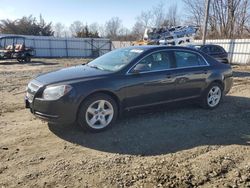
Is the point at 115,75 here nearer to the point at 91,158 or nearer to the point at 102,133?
Answer: the point at 102,133

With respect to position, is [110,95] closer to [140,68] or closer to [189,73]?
[140,68]

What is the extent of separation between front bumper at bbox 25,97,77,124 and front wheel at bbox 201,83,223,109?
339 centimetres

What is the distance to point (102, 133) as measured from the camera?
5.28 metres

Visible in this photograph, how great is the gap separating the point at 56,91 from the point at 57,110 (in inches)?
12.6

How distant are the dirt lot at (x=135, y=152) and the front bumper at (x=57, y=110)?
0.36 meters

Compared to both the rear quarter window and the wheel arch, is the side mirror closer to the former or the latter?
the wheel arch

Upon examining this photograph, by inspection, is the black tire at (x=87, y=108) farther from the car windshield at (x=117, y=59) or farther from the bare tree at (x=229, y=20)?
the bare tree at (x=229, y=20)

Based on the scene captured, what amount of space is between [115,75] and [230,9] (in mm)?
35988

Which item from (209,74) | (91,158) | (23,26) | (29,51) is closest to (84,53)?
(29,51)

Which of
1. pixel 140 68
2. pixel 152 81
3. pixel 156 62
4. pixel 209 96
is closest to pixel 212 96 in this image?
pixel 209 96

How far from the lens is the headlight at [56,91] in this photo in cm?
489

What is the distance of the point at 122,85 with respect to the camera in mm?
5449

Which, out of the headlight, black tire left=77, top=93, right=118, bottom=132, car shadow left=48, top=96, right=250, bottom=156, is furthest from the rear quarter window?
the headlight

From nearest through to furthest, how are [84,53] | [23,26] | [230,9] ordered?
[84,53]
[230,9]
[23,26]
